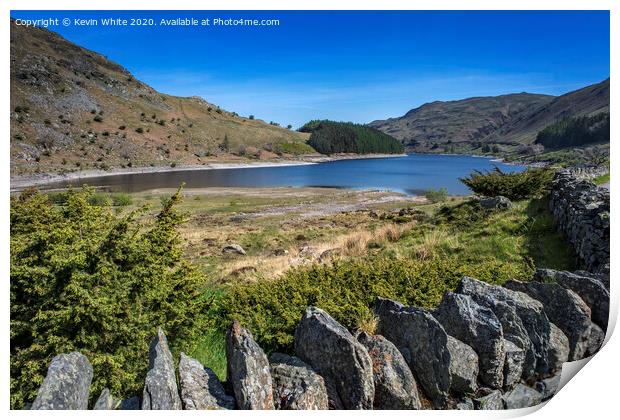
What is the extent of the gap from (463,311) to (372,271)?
244 centimetres

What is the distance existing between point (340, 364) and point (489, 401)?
1816mm

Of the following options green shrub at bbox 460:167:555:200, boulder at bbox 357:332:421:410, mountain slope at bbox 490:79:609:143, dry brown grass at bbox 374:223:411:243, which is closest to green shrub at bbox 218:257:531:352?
boulder at bbox 357:332:421:410

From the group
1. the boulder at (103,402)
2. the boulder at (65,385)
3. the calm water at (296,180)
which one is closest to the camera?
the boulder at (65,385)

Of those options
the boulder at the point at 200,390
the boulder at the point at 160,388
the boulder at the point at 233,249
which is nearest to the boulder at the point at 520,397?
the boulder at the point at 200,390

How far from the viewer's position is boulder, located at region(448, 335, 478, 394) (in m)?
4.09

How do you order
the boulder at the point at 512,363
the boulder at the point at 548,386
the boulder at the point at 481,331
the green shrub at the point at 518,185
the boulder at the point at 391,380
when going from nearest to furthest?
1. the boulder at the point at 391,380
2. the boulder at the point at 481,331
3. the boulder at the point at 512,363
4. the boulder at the point at 548,386
5. the green shrub at the point at 518,185

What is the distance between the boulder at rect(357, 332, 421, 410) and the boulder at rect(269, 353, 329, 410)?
0.57m

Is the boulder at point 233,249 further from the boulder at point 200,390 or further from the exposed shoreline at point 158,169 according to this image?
the boulder at point 200,390

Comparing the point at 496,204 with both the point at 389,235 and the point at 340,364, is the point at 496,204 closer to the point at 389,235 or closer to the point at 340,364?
the point at 389,235

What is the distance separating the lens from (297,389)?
363 centimetres

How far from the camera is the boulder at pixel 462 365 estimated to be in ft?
13.4

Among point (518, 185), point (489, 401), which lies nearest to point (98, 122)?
point (518, 185)

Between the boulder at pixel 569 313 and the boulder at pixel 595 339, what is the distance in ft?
0.38

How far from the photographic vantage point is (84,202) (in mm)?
5195
